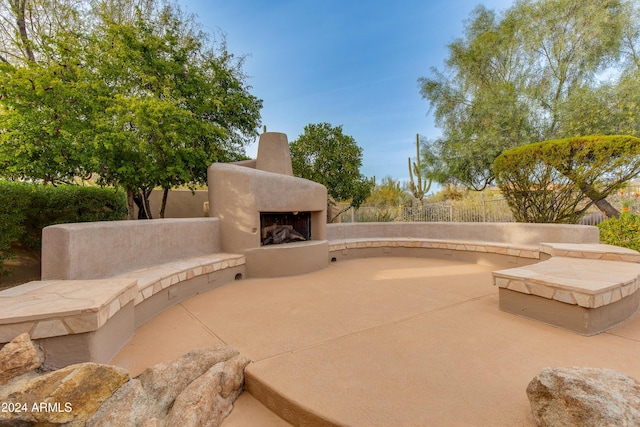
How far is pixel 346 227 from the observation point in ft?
28.4

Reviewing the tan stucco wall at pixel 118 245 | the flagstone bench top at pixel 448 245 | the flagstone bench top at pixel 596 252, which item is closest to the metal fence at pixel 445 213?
the flagstone bench top at pixel 448 245

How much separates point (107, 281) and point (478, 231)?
7923 millimetres

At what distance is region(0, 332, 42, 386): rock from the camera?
1.85 m

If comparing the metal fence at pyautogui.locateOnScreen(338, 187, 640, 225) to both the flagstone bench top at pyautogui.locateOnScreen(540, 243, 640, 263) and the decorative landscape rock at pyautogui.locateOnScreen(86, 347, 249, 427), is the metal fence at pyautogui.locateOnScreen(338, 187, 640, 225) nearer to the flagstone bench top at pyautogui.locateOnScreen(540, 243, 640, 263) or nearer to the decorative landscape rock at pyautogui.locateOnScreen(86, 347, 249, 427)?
the flagstone bench top at pyautogui.locateOnScreen(540, 243, 640, 263)

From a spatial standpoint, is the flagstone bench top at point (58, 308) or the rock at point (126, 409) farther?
the flagstone bench top at point (58, 308)

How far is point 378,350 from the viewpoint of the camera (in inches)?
100

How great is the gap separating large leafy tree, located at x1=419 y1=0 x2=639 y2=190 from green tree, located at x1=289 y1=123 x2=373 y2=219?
548 centimetres

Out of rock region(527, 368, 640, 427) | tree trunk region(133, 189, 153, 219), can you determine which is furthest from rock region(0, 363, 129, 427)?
tree trunk region(133, 189, 153, 219)

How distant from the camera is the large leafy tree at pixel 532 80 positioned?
33.6ft

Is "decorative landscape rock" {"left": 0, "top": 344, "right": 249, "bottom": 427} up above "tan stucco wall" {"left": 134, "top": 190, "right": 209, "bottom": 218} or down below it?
below

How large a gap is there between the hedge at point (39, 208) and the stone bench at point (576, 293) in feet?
23.1

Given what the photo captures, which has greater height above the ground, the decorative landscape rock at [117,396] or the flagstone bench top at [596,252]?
the flagstone bench top at [596,252]

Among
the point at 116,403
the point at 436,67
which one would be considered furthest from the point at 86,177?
the point at 436,67

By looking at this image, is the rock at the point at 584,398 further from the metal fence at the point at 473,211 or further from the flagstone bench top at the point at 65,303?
the metal fence at the point at 473,211
